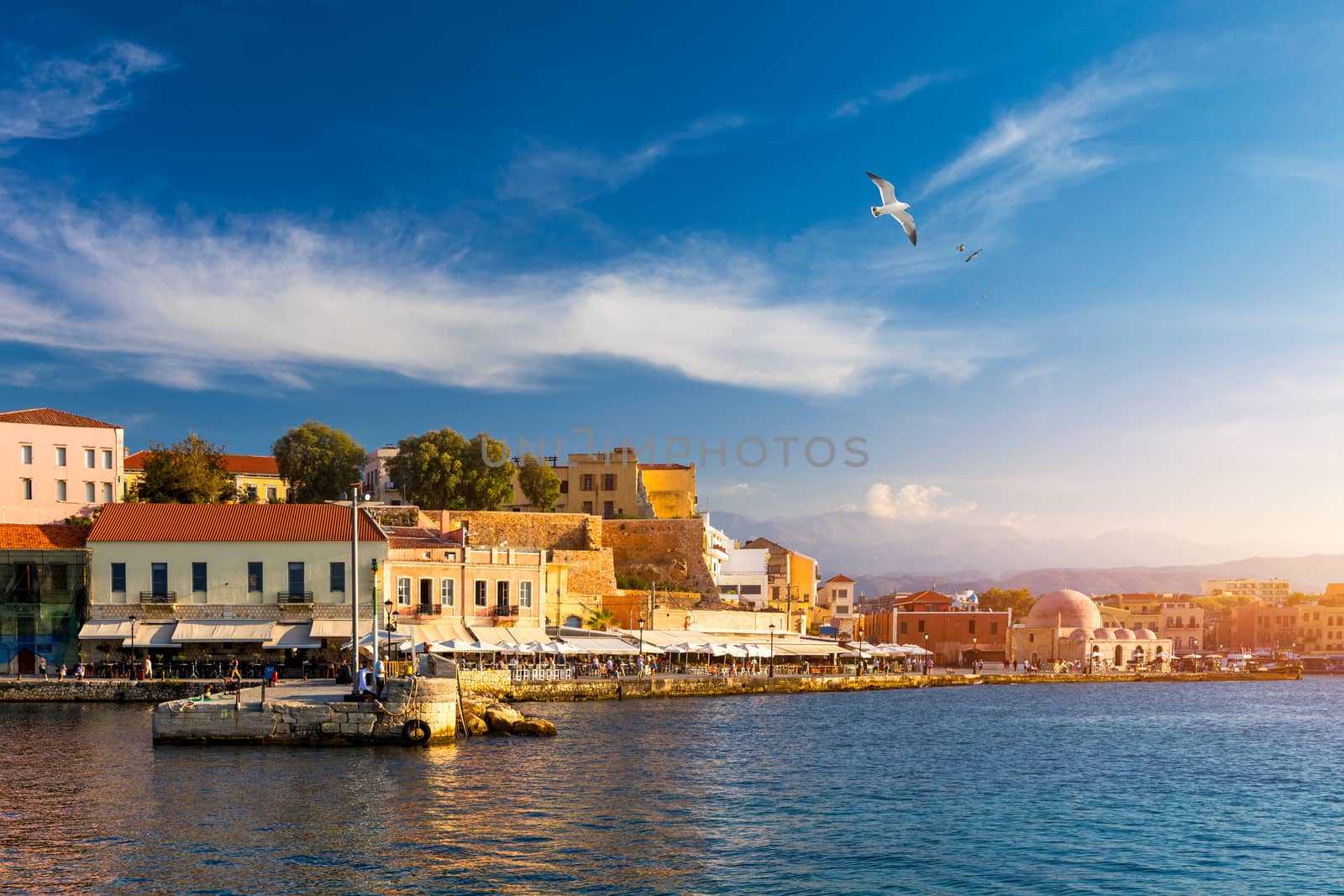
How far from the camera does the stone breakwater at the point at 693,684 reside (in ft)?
156

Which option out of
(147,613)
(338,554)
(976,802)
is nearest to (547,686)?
(338,554)

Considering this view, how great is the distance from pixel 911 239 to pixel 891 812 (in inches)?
481

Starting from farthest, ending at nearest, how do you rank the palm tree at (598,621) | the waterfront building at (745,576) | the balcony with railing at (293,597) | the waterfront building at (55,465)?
1. the waterfront building at (745,576)
2. the palm tree at (598,621)
3. the waterfront building at (55,465)
4. the balcony with railing at (293,597)

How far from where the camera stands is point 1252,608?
159 metres

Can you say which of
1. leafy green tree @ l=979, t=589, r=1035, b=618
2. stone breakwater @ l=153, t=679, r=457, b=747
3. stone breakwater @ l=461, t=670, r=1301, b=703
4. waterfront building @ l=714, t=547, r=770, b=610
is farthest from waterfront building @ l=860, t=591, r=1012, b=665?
stone breakwater @ l=153, t=679, r=457, b=747

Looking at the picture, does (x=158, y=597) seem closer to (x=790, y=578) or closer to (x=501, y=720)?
(x=501, y=720)

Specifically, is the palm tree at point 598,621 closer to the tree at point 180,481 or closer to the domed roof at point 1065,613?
the tree at point 180,481

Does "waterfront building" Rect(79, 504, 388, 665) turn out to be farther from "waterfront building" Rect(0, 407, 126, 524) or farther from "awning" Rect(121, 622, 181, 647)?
"waterfront building" Rect(0, 407, 126, 524)

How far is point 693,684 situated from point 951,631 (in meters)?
51.3

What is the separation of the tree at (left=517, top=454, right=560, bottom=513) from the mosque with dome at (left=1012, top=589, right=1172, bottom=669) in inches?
1683

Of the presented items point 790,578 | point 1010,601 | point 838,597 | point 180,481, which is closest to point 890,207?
point 180,481

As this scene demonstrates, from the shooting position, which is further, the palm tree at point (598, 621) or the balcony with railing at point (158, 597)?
the palm tree at point (598, 621)

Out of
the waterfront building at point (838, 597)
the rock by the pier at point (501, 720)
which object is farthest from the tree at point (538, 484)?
the rock by the pier at point (501, 720)

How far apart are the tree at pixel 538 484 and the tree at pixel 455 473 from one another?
3055 mm
